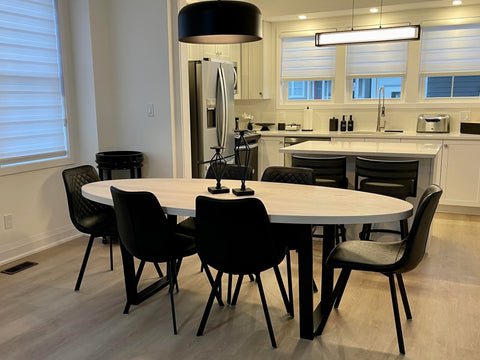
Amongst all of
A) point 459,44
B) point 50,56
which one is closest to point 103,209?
point 50,56

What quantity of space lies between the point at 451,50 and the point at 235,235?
15.2 ft

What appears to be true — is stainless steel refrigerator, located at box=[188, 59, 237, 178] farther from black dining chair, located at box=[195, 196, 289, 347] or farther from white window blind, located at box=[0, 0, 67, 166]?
black dining chair, located at box=[195, 196, 289, 347]

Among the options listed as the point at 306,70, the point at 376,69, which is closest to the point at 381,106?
the point at 376,69

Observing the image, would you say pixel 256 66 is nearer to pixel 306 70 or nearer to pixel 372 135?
pixel 306 70

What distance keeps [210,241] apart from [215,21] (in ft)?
3.63

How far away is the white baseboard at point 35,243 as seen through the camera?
11.9 ft

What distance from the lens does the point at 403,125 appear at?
228 inches

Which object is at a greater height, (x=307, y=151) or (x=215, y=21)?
(x=215, y=21)

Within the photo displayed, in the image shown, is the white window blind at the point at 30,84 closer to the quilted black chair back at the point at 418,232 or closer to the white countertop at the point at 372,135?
the white countertop at the point at 372,135

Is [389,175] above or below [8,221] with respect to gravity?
above

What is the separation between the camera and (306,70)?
6305mm

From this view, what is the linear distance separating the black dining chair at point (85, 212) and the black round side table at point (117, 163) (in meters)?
0.52

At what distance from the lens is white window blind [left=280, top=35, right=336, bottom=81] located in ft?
20.2

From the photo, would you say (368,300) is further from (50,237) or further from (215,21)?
(50,237)
